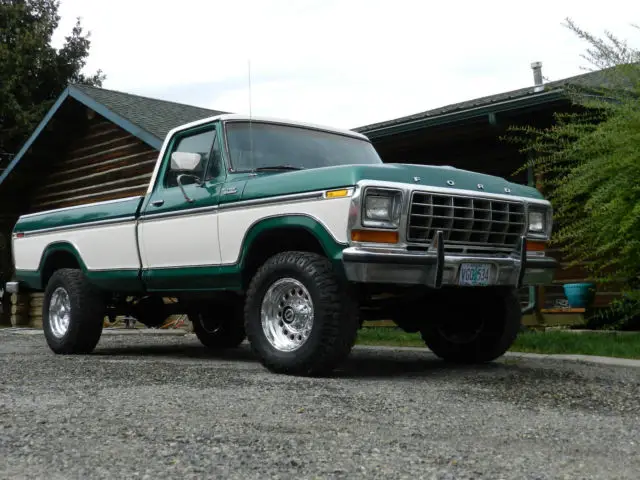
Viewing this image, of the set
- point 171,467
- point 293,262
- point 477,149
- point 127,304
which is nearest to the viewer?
point 171,467

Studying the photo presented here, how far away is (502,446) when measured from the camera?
12.0ft

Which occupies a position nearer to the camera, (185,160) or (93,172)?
(185,160)

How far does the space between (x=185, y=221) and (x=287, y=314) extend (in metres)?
1.47

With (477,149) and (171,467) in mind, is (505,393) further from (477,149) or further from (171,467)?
(477,149)

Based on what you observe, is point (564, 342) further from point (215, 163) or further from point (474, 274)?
Answer: point (215, 163)

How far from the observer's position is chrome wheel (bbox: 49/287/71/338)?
8352 millimetres

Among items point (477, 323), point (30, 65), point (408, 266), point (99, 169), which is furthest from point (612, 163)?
point (30, 65)

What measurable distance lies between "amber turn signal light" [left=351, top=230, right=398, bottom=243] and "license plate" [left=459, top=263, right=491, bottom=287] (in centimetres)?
59

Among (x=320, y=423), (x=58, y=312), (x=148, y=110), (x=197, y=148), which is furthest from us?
(x=148, y=110)

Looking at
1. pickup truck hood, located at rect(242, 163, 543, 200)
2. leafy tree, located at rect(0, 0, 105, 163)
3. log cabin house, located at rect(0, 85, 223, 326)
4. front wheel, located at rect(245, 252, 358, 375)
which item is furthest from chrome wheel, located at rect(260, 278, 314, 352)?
leafy tree, located at rect(0, 0, 105, 163)

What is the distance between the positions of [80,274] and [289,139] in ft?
8.65

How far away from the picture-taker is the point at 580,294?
1091 cm

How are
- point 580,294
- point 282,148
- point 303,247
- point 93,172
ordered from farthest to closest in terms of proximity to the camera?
point 93,172 → point 580,294 → point 282,148 → point 303,247

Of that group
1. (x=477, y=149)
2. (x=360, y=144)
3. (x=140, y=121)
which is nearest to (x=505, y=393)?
(x=360, y=144)
